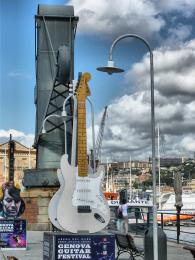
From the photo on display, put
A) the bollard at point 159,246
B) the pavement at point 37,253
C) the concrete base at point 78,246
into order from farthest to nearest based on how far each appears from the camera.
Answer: the pavement at point 37,253 → the bollard at point 159,246 → the concrete base at point 78,246

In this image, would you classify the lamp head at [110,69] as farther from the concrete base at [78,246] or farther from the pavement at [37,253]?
the pavement at [37,253]

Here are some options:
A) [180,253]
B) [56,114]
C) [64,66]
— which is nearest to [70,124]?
[56,114]

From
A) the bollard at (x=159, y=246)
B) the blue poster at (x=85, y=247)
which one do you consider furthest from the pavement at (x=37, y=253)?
the blue poster at (x=85, y=247)

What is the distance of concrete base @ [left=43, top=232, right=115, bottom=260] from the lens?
10703mm

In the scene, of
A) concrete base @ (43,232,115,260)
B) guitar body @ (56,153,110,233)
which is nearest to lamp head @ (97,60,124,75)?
guitar body @ (56,153,110,233)

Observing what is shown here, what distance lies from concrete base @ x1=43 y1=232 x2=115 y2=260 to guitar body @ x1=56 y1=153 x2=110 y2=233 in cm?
194

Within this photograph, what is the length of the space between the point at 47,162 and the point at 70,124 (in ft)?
6.74

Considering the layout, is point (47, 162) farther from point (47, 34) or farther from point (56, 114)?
point (47, 34)

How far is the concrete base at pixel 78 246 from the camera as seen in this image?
10.7 m

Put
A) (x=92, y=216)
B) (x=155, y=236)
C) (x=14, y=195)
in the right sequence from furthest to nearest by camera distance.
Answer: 1. (x=14, y=195)
2. (x=92, y=216)
3. (x=155, y=236)

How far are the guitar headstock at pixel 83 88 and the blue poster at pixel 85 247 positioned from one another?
14.2ft

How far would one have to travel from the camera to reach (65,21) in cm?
2698

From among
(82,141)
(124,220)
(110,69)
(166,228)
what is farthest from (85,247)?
(166,228)

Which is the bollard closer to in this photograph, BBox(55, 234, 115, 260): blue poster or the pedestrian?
BBox(55, 234, 115, 260): blue poster
